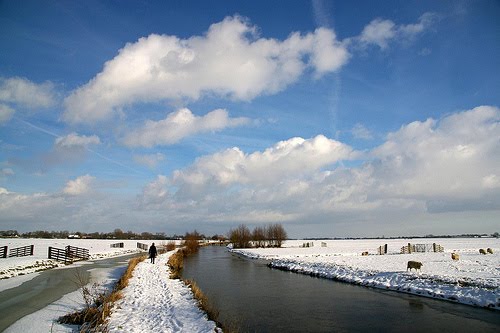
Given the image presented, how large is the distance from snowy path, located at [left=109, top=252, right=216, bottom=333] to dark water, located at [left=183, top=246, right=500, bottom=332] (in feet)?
4.57

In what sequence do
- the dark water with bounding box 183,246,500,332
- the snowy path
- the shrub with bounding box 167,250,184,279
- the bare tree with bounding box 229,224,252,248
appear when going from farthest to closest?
the bare tree with bounding box 229,224,252,248, the shrub with bounding box 167,250,184,279, the dark water with bounding box 183,246,500,332, the snowy path

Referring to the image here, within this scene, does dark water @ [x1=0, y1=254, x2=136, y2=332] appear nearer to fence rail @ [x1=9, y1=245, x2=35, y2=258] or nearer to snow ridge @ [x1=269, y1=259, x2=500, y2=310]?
snow ridge @ [x1=269, y1=259, x2=500, y2=310]

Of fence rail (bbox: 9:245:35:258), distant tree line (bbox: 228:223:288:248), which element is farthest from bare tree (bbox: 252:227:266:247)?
fence rail (bbox: 9:245:35:258)

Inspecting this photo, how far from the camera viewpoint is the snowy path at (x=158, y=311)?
40.8 feet

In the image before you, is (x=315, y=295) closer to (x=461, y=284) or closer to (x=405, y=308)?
(x=405, y=308)

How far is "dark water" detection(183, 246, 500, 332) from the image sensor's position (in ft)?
43.7

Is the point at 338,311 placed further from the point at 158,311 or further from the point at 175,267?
the point at 175,267

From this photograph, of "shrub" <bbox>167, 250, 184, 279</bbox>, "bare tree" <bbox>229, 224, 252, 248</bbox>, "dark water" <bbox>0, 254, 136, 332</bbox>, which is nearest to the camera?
"dark water" <bbox>0, 254, 136, 332</bbox>

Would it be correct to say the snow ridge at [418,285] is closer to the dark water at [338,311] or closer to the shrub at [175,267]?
the dark water at [338,311]

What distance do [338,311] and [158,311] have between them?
8.08 m

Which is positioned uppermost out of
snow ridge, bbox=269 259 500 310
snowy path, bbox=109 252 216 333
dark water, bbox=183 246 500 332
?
snow ridge, bbox=269 259 500 310

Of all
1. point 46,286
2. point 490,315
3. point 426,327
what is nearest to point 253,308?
point 426,327

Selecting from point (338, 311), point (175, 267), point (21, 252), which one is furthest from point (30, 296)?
point (21, 252)

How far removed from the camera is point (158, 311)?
14906 millimetres
